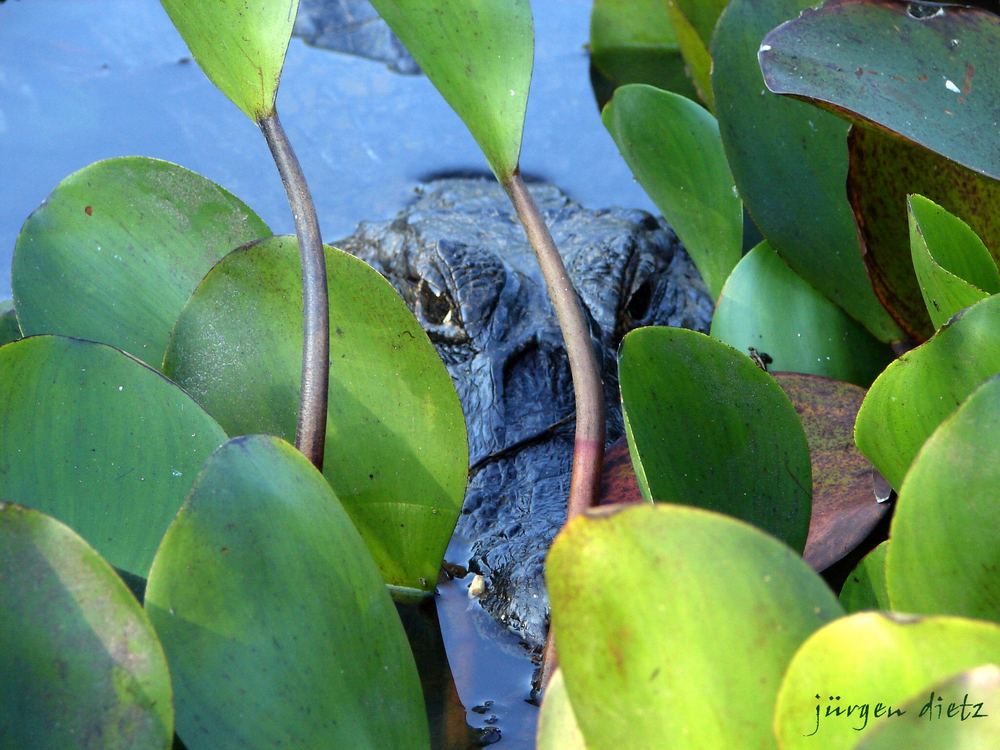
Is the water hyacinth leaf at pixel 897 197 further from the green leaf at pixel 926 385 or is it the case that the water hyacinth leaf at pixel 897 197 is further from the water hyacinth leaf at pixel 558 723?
the water hyacinth leaf at pixel 558 723

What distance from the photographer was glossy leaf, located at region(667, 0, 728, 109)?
5.09ft

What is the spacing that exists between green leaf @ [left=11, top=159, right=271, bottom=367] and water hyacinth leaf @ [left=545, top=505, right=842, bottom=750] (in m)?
0.63

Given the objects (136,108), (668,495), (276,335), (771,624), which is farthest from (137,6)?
(771,624)

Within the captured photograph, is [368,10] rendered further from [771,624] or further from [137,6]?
[771,624]

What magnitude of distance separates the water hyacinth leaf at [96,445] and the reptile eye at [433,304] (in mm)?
892

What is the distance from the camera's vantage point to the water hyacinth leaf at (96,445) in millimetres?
758

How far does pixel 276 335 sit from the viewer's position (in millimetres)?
914

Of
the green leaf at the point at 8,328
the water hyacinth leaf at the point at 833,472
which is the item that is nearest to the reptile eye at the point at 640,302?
the water hyacinth leaf at the point at 833,472

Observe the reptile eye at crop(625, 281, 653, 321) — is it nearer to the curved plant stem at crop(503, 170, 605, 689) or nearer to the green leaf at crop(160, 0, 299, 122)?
the curved plant stem at crop(503, 170, 605, 689)

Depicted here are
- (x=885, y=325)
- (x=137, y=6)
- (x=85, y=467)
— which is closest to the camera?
(x=85, y=467)

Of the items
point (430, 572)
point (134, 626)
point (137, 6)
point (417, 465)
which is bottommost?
point (430, 572)

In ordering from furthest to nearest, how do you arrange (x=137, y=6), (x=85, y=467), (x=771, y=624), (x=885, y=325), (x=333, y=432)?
(x=137, y=6), (x=885, y=325), (x=333, y=432), (x=85, y=467), (x=771, y=624)

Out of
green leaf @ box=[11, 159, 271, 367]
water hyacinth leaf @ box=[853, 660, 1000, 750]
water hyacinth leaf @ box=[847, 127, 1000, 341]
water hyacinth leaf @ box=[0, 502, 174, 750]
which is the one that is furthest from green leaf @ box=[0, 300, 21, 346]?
water hyacinth leaf @ box=[853, 660, 1000, 750]

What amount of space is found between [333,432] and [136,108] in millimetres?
1523
